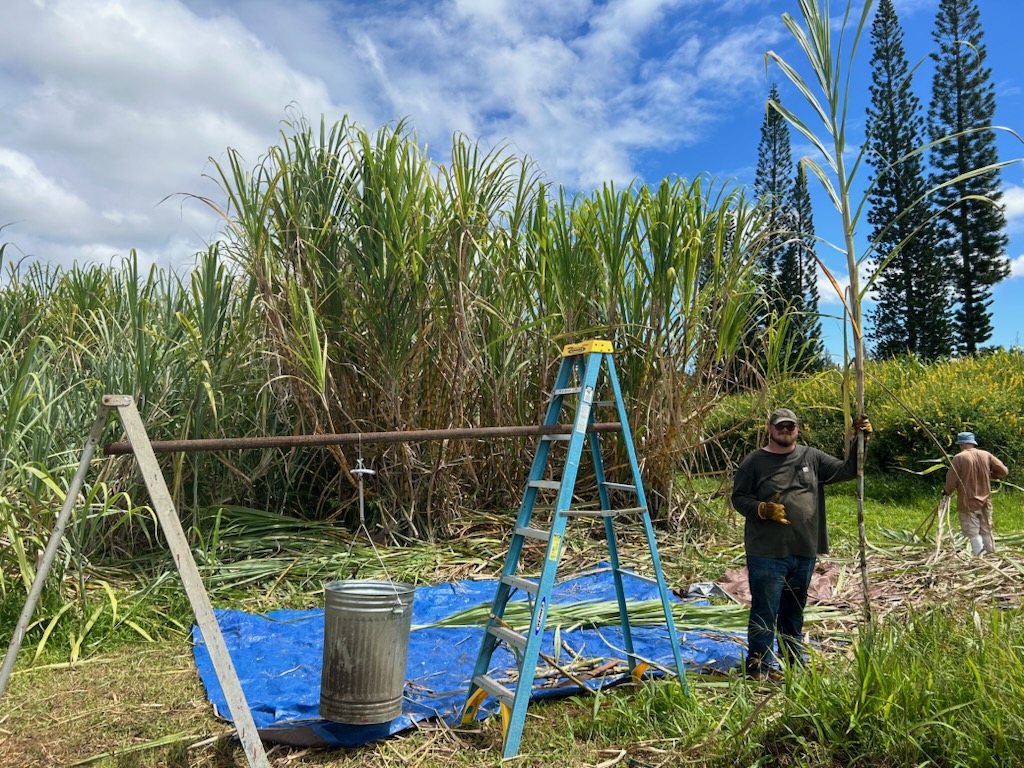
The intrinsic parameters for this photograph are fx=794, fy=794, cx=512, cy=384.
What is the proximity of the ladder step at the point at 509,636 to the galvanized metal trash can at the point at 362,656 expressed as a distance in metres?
0.37

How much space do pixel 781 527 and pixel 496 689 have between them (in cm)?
141

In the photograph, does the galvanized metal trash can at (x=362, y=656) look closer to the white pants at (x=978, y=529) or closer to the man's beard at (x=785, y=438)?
the man's beard at (x=785, y=438)

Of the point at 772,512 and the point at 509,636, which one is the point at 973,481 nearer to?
the point at 772,512

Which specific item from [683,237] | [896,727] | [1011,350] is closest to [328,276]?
[683,237]

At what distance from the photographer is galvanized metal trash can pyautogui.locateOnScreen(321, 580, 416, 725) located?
2.70 metres

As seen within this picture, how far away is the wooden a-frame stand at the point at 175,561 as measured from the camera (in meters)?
2.25

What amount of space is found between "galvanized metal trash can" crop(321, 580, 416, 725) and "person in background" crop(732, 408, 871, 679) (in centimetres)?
152

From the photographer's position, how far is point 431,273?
4992 mm

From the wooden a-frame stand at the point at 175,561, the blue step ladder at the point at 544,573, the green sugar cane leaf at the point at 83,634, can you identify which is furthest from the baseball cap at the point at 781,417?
the green sugar cane leaf at the point at 83,634

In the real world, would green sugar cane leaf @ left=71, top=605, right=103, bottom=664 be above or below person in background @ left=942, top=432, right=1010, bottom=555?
below

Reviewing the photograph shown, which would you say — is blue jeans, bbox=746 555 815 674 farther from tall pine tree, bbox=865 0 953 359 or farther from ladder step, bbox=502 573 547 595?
tall pine tree, bbox=865 0 953 359

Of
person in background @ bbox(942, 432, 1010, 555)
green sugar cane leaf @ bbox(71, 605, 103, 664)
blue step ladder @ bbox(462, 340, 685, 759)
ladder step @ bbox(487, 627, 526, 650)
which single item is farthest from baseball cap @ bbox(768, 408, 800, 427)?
green sugar cane leaf @ bbox(71, 605, 103, 664)

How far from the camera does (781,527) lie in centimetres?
335

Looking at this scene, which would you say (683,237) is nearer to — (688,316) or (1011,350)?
(688,316)
